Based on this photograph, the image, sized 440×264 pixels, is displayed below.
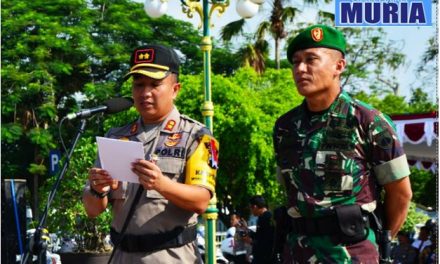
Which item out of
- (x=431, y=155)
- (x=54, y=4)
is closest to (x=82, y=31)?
(x=54, y=4)

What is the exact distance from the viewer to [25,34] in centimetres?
2950

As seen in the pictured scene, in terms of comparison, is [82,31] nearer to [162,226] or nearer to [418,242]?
[418,242]

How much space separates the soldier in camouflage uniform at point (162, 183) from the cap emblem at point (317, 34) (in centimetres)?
71

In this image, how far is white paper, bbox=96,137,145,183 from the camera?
12.5 ft

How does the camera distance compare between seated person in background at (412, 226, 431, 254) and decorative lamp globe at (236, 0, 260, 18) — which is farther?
seated person in background at (412, 226, 431, 254)

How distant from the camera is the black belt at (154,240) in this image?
13.0ft

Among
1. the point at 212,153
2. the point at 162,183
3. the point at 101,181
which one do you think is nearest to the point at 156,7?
the point at 212,153

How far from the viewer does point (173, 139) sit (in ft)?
13.5

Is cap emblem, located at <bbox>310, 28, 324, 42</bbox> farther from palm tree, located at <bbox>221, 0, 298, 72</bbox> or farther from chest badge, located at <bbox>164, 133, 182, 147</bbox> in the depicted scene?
palm tree, located at <bbox>221, 0, 298, 72</bbox>

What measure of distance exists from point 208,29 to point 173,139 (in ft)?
24.8

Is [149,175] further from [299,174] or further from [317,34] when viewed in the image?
[317,34]

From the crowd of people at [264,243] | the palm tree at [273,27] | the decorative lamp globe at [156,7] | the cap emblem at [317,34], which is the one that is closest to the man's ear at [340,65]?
the cap emblem at [317,34]

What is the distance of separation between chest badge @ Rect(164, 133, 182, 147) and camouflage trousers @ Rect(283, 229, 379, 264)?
73cm

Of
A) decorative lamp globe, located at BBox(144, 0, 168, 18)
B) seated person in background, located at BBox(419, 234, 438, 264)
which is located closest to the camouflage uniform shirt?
decorative lamp globe, located at BBox(144, 0, 168, 18)
